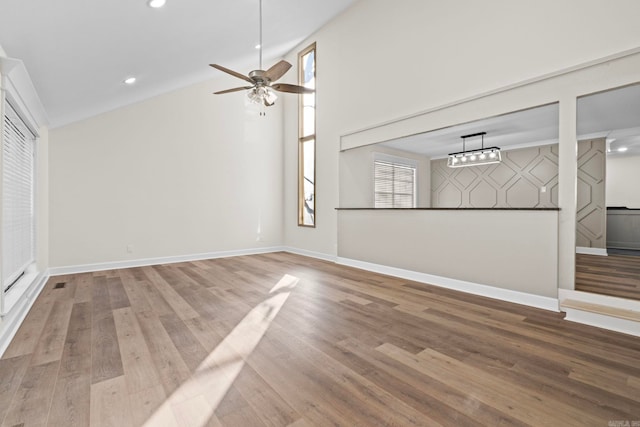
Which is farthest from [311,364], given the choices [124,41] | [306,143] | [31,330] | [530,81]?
[306,143]

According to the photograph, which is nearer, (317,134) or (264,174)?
(317,134)

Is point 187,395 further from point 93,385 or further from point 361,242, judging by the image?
point 361,242

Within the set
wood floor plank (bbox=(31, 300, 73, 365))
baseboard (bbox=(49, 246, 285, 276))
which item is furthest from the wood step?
baseboard (bbox=(49, 246, 285, 276))

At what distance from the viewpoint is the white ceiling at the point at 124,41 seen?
80.4 inches

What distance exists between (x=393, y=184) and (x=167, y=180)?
14.4ft

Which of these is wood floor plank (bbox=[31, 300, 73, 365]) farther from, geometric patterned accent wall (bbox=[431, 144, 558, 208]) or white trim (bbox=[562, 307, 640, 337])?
geometric patterned accent wall (bbox=[431, 144, 558, 208])

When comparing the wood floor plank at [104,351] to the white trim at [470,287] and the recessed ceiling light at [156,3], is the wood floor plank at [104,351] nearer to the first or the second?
the recessed ceiling light at [156,3]

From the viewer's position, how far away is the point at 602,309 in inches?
98.3

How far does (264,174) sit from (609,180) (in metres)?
7.78

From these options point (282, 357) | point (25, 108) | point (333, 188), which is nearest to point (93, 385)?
point (282, 357)

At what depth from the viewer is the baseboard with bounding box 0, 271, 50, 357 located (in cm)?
217

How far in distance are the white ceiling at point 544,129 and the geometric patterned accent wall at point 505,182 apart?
1.06 ft

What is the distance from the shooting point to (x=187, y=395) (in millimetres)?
1581

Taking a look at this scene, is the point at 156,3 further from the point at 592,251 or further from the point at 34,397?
the point at 592,251
